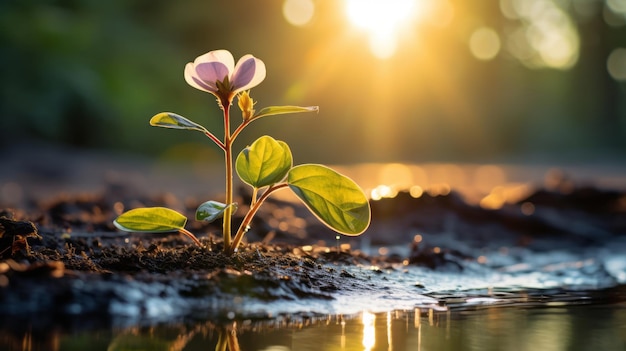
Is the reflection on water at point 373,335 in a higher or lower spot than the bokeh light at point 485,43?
lower

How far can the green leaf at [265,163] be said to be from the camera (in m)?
2.55

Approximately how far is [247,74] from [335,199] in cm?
50

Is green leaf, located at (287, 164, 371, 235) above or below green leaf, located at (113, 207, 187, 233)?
above

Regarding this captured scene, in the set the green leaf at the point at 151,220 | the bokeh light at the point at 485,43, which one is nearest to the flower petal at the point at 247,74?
the green leaf at the point at 151,220

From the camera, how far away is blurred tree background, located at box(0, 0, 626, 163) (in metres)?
16.0

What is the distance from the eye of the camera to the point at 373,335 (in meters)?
2.16

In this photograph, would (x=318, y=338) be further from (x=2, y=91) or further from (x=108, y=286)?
(x=2, y=91)

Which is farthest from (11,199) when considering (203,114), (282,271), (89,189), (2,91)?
(203,114)

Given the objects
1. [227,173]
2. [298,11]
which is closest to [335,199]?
[227,173]

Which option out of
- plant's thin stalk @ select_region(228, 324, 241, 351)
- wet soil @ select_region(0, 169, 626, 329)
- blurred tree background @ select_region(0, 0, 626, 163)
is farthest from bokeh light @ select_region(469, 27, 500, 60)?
plant's thin stalk @ select_region(228, 324, 241, 351)

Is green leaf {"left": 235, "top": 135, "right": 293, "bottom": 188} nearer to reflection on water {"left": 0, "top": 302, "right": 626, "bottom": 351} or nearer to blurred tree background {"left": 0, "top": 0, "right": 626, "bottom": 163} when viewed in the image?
reflection on water {"left": 0, "top": 302, "right": 626, "bottom": 351}

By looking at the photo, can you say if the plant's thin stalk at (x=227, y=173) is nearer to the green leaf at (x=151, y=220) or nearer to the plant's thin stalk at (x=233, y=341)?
the green leaf at (x=151, y=220)

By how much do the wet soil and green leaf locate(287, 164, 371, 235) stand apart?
0.28 meters

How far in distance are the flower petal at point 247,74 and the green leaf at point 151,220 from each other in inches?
18.6
